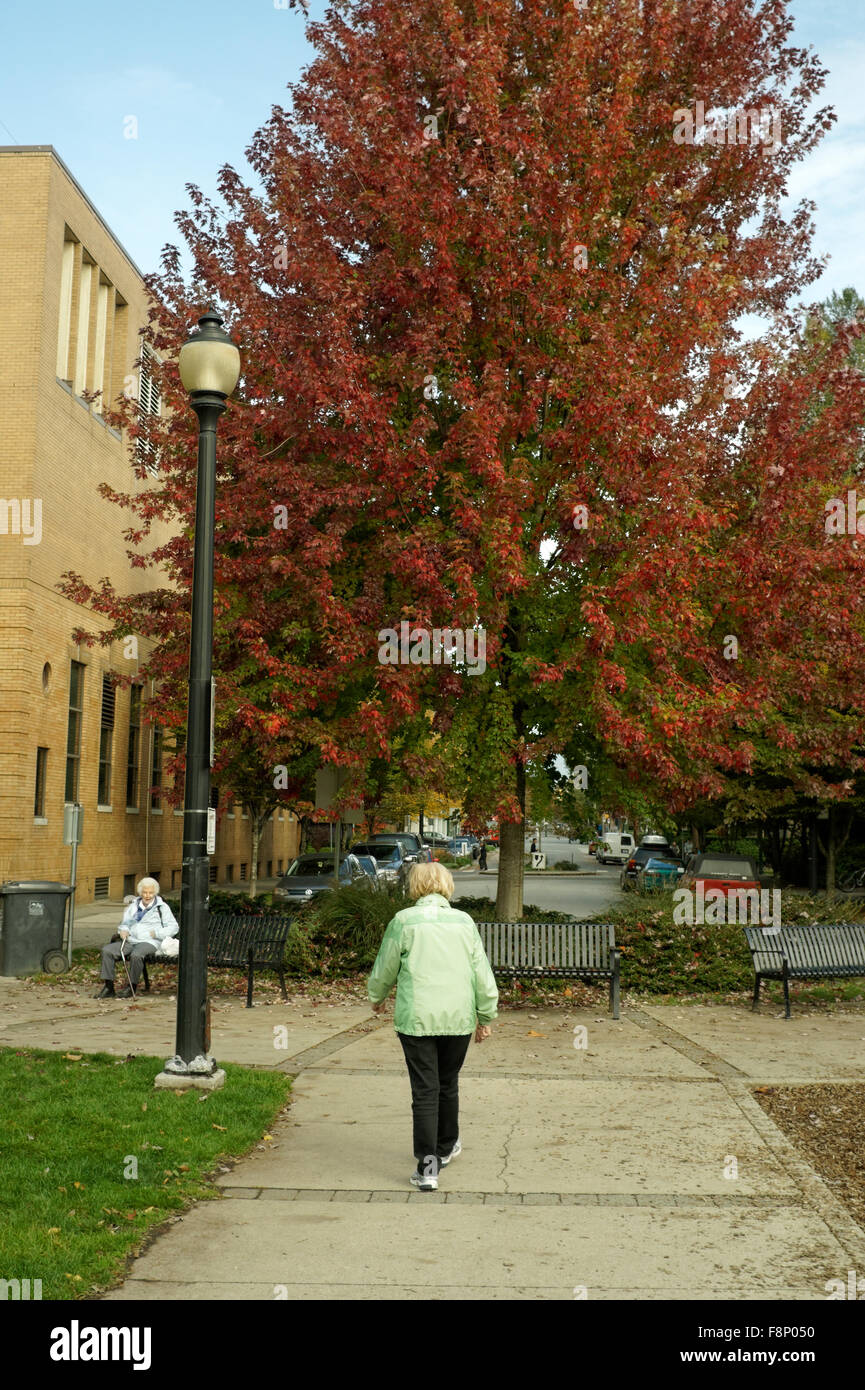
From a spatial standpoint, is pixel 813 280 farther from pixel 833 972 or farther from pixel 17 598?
pixel 17 598

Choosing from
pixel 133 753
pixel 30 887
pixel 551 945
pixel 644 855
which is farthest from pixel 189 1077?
pixel 644 855

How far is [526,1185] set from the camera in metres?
6.29

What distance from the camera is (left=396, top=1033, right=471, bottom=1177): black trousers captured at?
635cm

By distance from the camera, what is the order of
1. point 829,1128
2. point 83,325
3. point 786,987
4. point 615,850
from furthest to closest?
point 615,850 < point 83,325 < point 786,987 < point 829,1128

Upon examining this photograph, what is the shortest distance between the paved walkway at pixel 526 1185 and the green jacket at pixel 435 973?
790 mm

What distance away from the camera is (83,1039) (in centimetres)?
1039

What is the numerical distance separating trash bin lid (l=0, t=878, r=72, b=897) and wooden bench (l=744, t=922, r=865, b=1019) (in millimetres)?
7881

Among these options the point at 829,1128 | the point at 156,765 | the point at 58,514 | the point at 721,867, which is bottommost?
the point at 829,1128

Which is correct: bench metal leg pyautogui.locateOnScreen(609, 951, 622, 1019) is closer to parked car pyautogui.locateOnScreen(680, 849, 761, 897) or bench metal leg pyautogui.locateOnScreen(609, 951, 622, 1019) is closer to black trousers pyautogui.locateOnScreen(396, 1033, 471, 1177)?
black trousers pyautogui.locateOnScreen(396, 1033, 471, 1177)

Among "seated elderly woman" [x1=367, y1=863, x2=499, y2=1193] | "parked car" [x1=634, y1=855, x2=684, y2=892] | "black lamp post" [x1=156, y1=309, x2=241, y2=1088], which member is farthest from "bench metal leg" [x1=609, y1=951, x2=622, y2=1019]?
"parked car" [x1=634, y1=855, x2=684, y2=892]

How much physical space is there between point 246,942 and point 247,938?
4 cm

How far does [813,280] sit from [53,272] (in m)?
14.9

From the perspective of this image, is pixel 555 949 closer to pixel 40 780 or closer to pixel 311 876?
pixel 311 876

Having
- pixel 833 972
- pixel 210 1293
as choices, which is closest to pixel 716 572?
pixel 833 972
